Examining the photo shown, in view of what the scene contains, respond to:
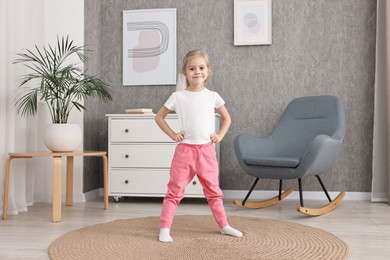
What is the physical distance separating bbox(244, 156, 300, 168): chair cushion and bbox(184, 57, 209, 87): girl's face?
1.03 meters

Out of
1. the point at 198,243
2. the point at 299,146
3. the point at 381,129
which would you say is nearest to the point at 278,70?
the point at 299,146

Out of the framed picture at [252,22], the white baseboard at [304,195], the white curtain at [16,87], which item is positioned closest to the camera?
the white curtain at [16,87]

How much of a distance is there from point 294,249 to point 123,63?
269 cm

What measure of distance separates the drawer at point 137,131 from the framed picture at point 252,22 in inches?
42.5

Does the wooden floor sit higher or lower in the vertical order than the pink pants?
lower

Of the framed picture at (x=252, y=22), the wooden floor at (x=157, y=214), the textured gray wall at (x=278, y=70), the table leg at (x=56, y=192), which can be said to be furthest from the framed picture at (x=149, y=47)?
the table leg at (x=56, y=192)

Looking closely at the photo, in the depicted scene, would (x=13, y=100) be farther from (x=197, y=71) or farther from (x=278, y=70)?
(x=278, y=70)

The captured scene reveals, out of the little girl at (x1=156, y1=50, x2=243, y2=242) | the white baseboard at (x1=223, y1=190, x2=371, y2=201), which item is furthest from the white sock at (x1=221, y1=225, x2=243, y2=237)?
the white baseboard at (x1=223, y1=190, x2=371, y2=201)

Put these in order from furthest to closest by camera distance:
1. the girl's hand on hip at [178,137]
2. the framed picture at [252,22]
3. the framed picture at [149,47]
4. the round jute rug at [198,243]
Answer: the framed picture at [149,47] < the framed picture at [252,22] < the girl's hand on hip at [178,137] < the round jute rug at [198,243]

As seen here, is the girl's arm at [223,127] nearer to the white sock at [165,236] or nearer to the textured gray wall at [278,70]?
the white sock at [165,236]

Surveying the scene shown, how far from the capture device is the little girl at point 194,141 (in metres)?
2.26

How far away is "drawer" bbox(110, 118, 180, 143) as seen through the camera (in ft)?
11.7

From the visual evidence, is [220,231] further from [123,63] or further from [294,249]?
[123,63]

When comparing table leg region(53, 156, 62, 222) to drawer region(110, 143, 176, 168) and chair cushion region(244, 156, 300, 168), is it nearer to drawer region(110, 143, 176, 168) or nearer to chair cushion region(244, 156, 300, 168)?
drawer region(110, 143, 176, 168)
